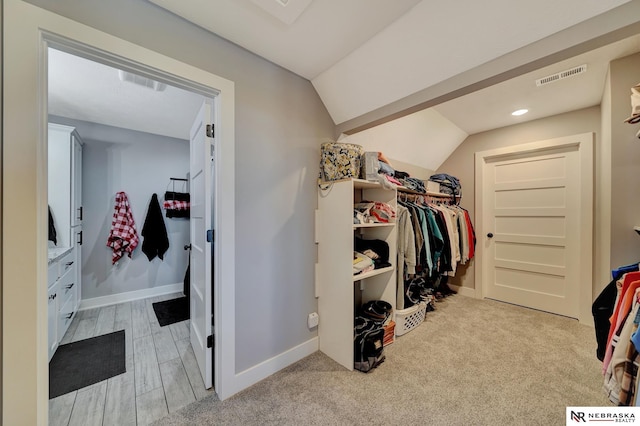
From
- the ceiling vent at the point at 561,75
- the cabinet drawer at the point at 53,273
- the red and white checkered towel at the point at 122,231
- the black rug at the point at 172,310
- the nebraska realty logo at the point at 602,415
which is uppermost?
the ceiling vent at the point at 561,75

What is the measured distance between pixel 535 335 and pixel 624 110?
2003 mm

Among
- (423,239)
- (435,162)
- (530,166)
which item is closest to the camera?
(423,239)

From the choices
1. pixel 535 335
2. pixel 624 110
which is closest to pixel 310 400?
pixel 535 335

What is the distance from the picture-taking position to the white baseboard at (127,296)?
2.82 metres

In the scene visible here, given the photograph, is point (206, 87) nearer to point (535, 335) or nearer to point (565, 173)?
point (535, 335)

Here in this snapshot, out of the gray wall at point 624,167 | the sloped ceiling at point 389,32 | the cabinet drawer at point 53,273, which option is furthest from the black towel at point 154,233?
the gray wall at point 624,167

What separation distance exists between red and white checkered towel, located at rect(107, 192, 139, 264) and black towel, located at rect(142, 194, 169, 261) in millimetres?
134

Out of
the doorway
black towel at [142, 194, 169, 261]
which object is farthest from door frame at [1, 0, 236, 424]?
black towel at [142, 194, 169, 261]

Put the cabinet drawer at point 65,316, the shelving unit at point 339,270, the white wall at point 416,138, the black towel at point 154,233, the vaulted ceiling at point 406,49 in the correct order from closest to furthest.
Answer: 1. the vaulted ceiling at point 406,49
2. the shelving unit at point 339,270
3. the cabinet drawer at point 65,316
4. the white wall at point 416,138
5. the black towel at point 154,233

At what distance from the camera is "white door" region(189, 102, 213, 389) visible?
5.00 ft

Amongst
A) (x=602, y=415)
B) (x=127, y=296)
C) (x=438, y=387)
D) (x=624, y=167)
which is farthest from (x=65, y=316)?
(x=624, y=167)

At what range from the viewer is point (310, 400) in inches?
56.0

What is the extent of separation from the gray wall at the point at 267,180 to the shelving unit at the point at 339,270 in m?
0.10

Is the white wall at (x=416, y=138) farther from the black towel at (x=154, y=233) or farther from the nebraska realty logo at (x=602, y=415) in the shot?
the black towel at (x=154, y=233)
